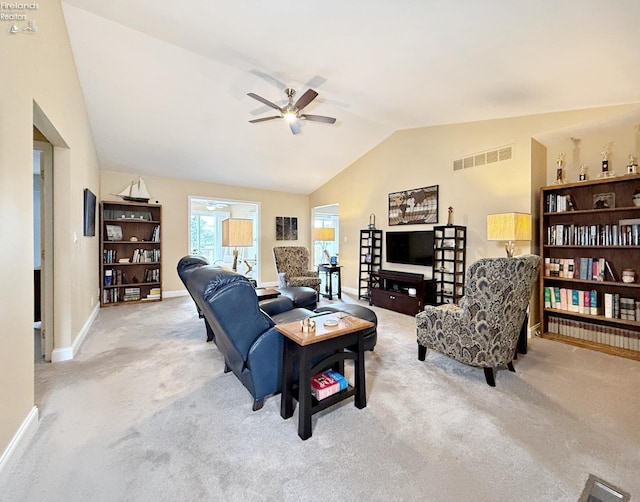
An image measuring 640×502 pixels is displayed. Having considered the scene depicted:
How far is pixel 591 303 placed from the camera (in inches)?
130

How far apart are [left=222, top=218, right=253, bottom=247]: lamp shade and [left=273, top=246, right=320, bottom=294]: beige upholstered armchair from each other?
134cm

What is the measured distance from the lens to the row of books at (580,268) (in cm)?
324

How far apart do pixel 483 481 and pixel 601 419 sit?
1.18 metres

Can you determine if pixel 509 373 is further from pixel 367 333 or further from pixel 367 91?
pixel 367 91

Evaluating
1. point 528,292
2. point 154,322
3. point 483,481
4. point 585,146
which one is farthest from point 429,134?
point 154,322

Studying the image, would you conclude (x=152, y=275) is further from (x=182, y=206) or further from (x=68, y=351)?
(x=68, y=351)

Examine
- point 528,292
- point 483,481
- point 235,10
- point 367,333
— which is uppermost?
point 235,10

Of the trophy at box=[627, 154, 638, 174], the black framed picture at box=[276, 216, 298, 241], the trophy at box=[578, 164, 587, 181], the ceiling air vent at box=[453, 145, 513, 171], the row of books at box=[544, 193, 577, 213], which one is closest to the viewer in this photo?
the trophy at box=[627, 154, 638, 174]

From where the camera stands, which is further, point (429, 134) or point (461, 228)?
point (429, 134)

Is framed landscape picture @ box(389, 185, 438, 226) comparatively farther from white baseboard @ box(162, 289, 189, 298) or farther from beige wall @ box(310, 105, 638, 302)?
white baseboard @ box(162, 289, 189, 298)

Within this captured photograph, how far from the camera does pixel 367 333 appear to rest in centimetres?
285

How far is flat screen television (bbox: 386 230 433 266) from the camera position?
465cm

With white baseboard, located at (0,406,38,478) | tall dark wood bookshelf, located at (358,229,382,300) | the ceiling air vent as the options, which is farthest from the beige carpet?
tall dark wood bookshelf, located at (358,229,382,300)

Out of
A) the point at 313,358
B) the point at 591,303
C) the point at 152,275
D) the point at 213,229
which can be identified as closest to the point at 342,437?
the point at 313,358
